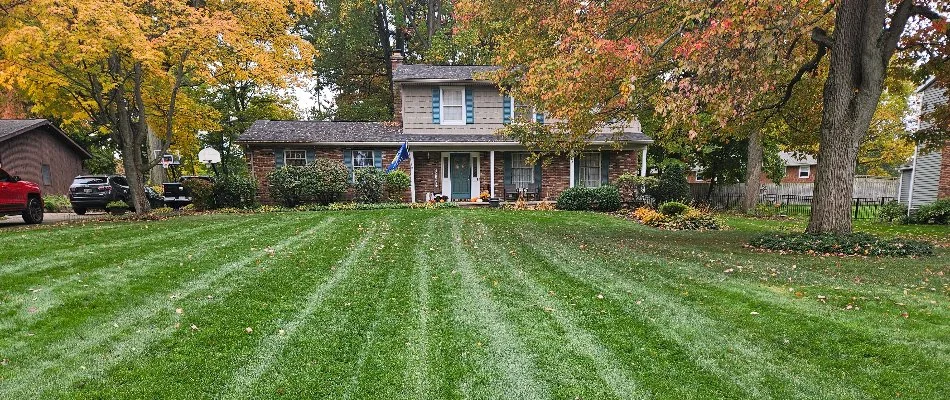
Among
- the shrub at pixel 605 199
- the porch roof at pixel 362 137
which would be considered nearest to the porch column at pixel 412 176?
the porch roof at pixel 362 137

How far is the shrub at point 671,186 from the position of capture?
712 inches

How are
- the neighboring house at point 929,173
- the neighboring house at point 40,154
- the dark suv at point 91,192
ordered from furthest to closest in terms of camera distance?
the neighboring house at point 40,154
the dark suv at point 91,192
the neighboring house at point 929,173

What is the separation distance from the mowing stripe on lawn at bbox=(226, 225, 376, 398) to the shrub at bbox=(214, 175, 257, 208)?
1210 centimetres

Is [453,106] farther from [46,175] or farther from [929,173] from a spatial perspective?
[46,175]

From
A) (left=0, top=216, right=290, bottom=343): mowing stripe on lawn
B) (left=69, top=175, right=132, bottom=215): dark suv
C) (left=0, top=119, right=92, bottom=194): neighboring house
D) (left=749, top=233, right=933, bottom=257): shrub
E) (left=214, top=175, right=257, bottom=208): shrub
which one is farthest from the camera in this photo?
(left=0, top=119, right=92, bottom=194): neighboring house

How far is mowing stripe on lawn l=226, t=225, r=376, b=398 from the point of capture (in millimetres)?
3271

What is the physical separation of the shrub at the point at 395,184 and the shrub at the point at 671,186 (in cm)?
922

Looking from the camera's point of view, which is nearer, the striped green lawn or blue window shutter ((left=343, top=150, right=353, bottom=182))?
the striped green lawn

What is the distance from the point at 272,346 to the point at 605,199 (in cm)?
1462

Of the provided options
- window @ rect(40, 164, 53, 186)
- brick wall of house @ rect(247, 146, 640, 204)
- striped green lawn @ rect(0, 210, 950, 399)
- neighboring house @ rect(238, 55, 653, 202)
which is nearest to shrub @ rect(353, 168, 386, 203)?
neighboring house @ rect(238, 55, 653, 202)

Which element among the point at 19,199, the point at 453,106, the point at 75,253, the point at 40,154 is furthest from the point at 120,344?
the point at 40,154

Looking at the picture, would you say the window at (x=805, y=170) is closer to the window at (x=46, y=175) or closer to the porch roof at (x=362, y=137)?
the porch roof at (x=362, y=137)

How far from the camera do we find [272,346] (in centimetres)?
392

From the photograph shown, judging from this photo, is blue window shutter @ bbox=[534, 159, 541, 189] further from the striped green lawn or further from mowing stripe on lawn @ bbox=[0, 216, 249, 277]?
mowing stripe on lawn @ bbox=[0, 216, 249, 277]
